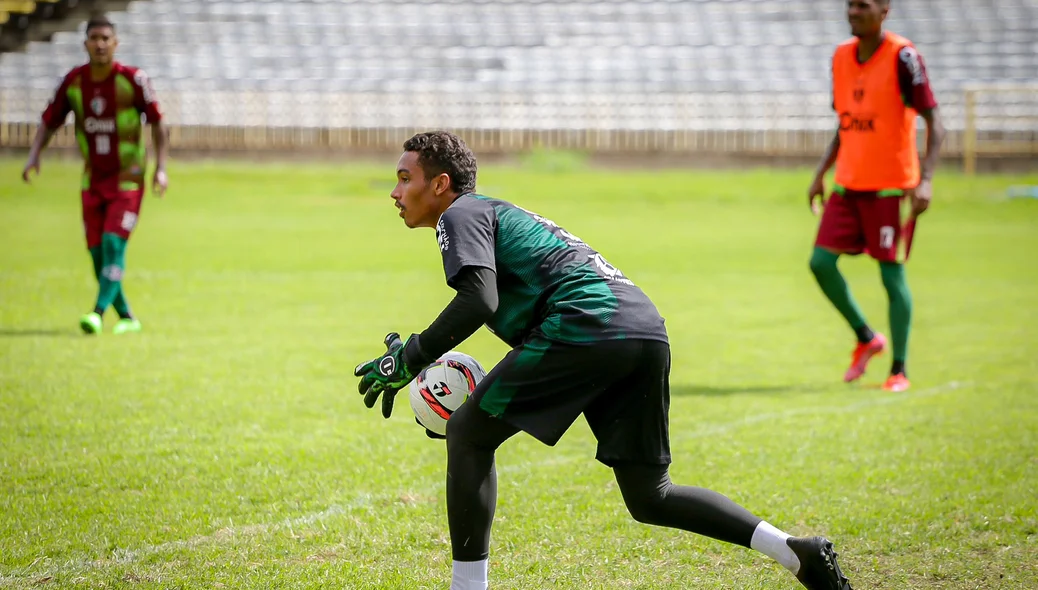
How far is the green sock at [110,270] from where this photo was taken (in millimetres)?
9953

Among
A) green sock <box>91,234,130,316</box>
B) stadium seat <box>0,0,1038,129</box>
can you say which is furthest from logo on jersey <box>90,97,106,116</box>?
stadium seat <box>0,0,1038,129</box>

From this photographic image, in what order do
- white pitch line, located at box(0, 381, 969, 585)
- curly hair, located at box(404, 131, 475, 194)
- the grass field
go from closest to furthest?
curly hair, located at box(404, 131, 475, 194) → white pitch line, located at box(0, 381, 969, 585) → the grass field

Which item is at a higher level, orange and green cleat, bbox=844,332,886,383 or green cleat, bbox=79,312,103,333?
orange and green cleat, bbox=844,332,886,383

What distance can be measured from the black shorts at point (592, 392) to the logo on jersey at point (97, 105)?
7.26 metres

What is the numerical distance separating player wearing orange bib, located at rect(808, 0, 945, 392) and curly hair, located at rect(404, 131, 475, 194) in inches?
182

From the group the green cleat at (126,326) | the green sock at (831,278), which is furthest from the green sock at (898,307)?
the green cleat at (126,326)

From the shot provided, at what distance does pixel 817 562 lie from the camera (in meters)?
3.97

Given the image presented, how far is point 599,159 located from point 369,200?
28.4 feet

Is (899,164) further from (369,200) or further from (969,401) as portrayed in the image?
(369,200)

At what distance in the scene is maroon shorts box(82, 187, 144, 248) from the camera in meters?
10.1

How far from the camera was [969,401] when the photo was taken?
7.84 m

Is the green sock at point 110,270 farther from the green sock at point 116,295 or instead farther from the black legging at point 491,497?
the black legging at point 491,497

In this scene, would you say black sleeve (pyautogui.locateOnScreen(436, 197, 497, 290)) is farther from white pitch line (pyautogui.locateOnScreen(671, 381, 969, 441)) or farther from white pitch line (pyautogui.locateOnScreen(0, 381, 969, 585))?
white pitch line (pyautogui.locateOnScreen(671, 381, 969, 441))

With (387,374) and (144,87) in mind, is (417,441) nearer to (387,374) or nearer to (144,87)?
(387,374)
